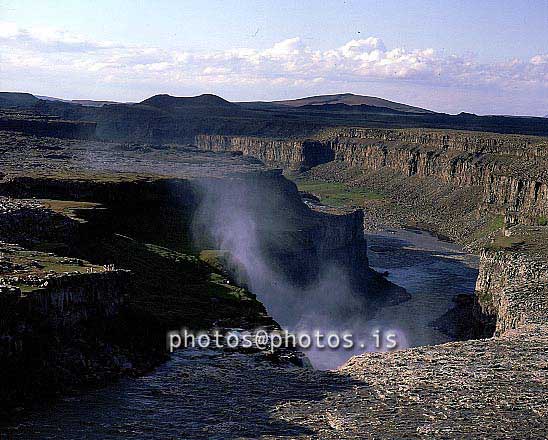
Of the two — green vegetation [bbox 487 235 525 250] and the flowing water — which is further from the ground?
green vegetation [bbox 487 235 525 250]

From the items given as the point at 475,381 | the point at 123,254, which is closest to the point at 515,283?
the point at 475,381

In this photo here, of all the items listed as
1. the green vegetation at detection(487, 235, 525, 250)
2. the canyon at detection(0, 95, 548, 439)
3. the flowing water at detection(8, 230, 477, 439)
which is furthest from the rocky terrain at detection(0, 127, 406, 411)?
the green vegetation at detection(487, 235, 525, 250)

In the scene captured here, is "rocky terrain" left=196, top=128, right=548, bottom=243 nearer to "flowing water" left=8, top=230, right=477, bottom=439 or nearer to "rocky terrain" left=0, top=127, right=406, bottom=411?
"rocky terrain" left=0, top=127, right=406, bottom=411

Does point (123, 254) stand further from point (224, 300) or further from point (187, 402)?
point (187, 402)

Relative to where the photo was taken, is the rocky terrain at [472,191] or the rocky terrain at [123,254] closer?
the rocky terrain at [123,254]

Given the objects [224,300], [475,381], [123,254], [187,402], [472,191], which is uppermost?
[123,254]

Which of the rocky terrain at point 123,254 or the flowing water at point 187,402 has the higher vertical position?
the rocky terrain at point 123,254


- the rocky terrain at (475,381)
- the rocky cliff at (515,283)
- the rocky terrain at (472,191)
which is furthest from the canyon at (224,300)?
the rocky terrain at (472,191)

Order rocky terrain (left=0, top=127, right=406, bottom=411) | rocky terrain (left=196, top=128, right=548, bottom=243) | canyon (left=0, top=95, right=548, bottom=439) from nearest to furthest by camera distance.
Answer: canyon (left=0, top=95, right=548, bottom=439)
rocky terrain (left=0, top=127, right=406, bottom=411)
rocky terrain (left=196, top=128, right=548, bottom=243)

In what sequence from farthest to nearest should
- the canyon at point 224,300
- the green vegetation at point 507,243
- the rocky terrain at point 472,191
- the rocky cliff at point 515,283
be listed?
the rocky terrain at point 472,191 < the green vegetation at point 507,243 < the rocky cliff at point 515,283 < the canyon at point 224,300

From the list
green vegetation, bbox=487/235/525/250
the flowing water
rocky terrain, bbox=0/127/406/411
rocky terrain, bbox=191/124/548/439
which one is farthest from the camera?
green vegetation, bbox=487/235/525/250

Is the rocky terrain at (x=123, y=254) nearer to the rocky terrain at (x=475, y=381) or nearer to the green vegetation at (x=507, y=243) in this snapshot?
the rocky terrain at (x=475, y=381)

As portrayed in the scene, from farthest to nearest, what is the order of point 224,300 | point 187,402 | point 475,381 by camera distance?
1. point 224,300
2. point 475,381
3. point 187,402

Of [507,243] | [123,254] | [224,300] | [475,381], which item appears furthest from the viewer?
[507,243]
